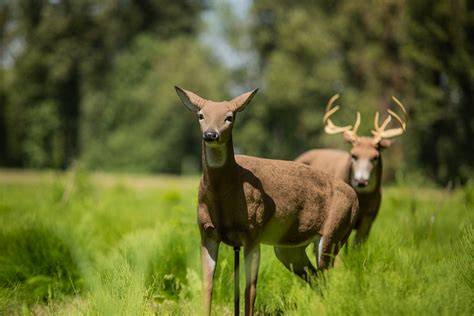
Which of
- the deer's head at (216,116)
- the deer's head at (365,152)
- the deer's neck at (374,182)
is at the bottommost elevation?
the deer's neck at (374,182)

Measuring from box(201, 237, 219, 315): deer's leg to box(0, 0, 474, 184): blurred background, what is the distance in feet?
83.4

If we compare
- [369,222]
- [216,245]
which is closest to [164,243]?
[216,245]

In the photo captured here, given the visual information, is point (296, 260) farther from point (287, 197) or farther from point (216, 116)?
point (216, 116)

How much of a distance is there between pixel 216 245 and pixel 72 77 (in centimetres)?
3724

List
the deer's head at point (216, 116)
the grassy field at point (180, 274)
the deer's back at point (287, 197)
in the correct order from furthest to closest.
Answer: the deer's back at point (287, 197)
the deer's head at point (216, 116)
the grassy field at point (180, 274)

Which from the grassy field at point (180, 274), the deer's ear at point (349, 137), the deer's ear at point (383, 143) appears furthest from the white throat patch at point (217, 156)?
the deer's ear at point (383, 143)

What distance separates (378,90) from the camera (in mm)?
30125

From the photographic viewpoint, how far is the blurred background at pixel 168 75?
110 ft

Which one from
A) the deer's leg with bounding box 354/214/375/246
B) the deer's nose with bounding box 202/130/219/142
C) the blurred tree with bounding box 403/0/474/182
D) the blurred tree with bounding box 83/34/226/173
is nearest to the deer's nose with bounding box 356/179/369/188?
the deer's leg with bounding box 354/214/375/246

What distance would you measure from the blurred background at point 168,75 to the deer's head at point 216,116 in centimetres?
2534

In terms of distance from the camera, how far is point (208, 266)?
Answer: 4711mm

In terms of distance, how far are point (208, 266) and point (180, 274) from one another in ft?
5.79

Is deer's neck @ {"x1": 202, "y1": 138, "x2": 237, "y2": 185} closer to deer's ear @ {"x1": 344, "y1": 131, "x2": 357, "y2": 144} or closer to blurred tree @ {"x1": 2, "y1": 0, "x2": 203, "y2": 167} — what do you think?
deer's ear @ {"x1": 344, "y1": 131, "x2": 357, "y2": 144}

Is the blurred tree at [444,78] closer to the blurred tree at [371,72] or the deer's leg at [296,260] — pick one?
the blurred tree at [371,72]
